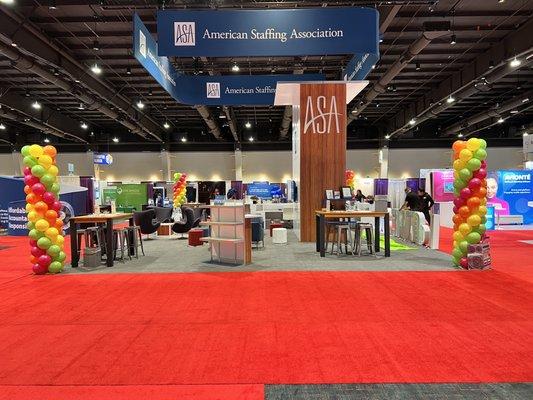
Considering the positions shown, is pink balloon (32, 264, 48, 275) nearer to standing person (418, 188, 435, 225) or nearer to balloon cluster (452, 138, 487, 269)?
balloon cluster (452, 138, 487, 269)

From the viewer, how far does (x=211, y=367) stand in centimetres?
299

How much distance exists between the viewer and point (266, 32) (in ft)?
17.8

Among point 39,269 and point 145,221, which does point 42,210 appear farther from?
point 145,221

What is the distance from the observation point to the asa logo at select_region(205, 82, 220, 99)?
883cm

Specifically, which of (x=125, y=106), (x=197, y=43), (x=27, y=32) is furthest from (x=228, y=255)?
(x=125, y=106)

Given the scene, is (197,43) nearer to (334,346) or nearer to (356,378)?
(334,346)

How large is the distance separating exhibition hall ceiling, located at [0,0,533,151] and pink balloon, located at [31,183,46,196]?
10.3 ft

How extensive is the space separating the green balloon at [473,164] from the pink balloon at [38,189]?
21.1 feet

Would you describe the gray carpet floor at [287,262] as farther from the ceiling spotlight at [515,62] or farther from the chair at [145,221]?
the ceiling spotlight at [515,62]

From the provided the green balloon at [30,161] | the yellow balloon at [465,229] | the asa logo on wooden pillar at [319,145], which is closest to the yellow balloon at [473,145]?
the yellow balloon at [465,229]

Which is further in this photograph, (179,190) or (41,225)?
(179,190)

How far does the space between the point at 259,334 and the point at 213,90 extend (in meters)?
6.30

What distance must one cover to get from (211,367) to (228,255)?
443 cm

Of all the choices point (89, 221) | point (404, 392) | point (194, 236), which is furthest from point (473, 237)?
point (89, 221)
